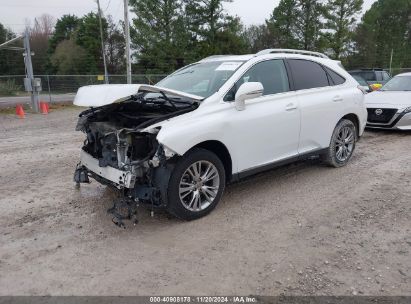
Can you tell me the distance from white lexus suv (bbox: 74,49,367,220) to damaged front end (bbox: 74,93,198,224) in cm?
1

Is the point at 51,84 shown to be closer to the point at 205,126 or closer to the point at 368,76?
the point at 368,76

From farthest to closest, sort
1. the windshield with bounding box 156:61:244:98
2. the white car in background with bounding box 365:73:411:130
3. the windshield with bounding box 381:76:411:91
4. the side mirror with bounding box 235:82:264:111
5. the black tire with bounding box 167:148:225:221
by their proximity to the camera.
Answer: the windshield with bounding box 381:76:411:91, the white car in background with bounding box 365:73:411:130, the windshield with bounding box 156:61:244:98, the side mirror with bounding box 235:82:264:111, the black tire with bounding box 167:148:225:221

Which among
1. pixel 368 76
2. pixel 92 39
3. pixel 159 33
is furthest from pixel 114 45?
pixel 368 76

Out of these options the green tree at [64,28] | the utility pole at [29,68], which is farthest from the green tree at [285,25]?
the utility pole at [29,68]

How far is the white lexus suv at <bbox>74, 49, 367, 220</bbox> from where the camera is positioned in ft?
13.2

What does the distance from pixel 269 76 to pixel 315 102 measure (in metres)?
0.91

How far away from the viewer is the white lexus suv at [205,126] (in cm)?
402

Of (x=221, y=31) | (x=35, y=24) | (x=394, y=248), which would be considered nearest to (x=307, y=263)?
(x=394, y=248)

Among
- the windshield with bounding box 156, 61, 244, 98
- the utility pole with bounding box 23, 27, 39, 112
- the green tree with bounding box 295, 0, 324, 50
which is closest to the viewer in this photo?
the windshield with bounding box 156, 61, 244, 98

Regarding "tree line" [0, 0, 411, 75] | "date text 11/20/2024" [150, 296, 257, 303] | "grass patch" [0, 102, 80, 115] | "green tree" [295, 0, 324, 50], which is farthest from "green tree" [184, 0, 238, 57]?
"date text 11/20/2024" [150, 296, 257, 303]

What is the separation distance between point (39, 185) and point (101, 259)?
8.73ft

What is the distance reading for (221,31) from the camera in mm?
41500

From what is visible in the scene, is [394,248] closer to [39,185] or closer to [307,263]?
[307,263]

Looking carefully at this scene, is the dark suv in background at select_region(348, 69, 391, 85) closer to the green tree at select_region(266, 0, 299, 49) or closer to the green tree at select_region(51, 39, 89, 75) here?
the green tree at select_region(266, 0, 299, 49)
